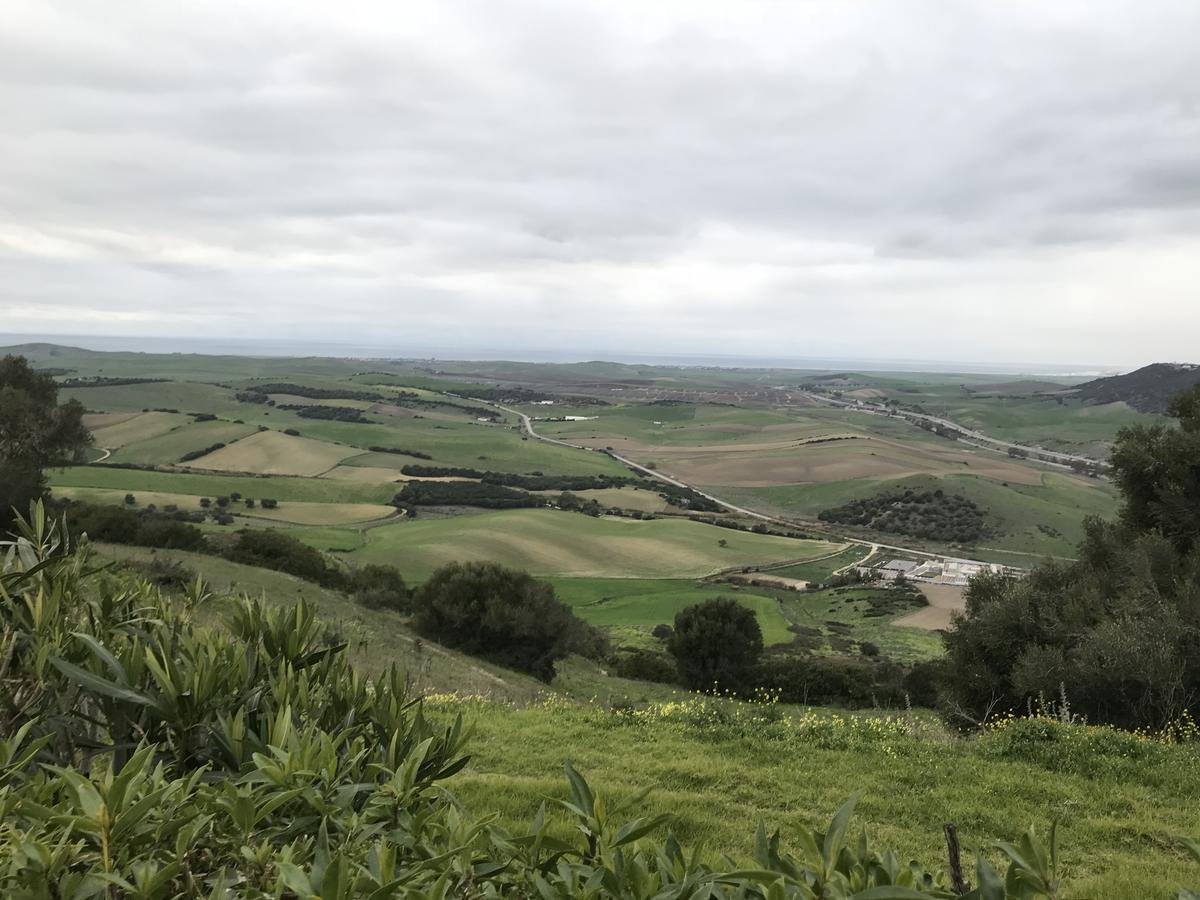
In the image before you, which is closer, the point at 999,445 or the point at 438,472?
the point at 438,472

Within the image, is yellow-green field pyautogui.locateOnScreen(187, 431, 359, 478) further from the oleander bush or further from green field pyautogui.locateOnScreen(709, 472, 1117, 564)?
the oleander bush

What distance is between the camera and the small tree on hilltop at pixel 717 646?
99.6 ft

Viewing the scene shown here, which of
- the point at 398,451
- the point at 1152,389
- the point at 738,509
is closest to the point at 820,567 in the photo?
the point at 738,509

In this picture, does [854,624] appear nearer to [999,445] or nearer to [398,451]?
[398,451]

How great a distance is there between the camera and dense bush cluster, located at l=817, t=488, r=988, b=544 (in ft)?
274

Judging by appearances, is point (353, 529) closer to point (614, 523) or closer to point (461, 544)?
point (461, 544)

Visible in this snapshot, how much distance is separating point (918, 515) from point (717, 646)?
68.1 metres

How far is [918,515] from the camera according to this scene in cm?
8825

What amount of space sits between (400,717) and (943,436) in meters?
177

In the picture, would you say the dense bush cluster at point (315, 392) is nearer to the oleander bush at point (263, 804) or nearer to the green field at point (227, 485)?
the green field at point (227, 485)

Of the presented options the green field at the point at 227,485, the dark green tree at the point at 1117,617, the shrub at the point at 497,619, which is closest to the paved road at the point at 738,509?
the green field at the point at 227,485

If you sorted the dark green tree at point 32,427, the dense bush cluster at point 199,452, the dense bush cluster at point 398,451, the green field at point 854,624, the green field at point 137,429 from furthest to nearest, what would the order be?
the dense bush cluster at point 398,451
the green field at point 137,429
the dense bush cluster at point 199,452
the green field at point 854,624
the dark green tree at point 32,427

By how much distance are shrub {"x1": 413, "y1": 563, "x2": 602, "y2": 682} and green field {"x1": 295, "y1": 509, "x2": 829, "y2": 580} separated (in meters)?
22.0

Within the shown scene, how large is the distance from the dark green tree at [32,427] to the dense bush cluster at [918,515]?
264ft
